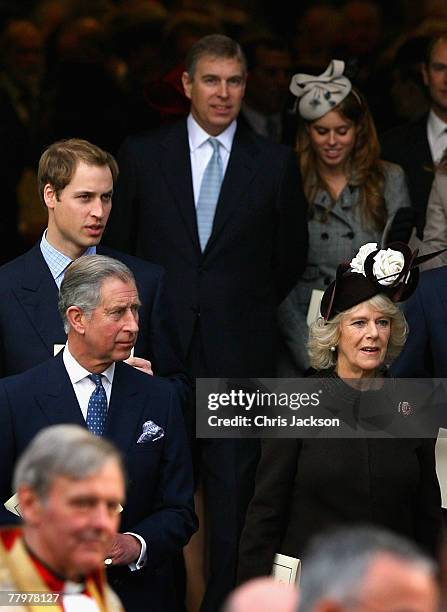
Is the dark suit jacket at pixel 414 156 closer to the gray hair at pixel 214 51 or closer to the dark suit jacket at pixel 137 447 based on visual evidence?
the gray hair at pixel 214 51

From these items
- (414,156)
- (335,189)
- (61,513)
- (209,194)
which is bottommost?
(61,513)

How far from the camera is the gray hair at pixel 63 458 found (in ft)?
11.8

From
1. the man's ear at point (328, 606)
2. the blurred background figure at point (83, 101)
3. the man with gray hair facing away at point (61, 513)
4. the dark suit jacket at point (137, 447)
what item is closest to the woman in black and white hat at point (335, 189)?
the blurred background figure at point (83, 101)

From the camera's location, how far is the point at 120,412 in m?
5.27

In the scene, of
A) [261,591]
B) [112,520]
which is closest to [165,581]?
[112,520]

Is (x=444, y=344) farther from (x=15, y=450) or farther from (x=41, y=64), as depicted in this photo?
(x=41, y=64)

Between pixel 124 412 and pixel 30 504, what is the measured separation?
1640mm

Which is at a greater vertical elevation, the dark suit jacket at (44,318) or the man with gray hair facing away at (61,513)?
the dark suit jacket at (44,318)

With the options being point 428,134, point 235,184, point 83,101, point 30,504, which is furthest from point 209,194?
point 30,504

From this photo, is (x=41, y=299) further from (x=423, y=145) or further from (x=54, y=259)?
(x=423, y=145)

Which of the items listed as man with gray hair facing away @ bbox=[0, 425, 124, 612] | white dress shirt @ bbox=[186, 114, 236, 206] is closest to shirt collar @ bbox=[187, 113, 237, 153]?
white dress shirt @ bbox=[186, 114, 236, 206]

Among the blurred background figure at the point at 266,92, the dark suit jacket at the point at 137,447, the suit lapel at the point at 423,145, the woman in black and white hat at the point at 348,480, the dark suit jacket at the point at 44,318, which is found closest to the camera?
the dark suit jacket at the point at 137,447

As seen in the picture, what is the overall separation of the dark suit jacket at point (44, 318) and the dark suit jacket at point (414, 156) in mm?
1683

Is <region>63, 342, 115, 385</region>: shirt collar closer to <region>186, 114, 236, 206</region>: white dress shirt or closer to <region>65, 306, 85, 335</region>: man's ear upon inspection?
<region>65, 306, 85, 335</region>: man's ear
